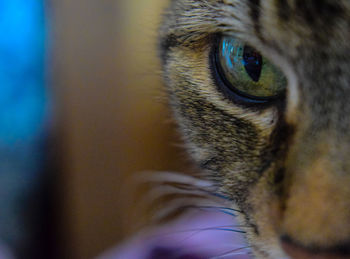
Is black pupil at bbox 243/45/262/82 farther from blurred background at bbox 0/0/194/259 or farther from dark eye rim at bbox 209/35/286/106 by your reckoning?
blurred background at bbox 0/0/194/259

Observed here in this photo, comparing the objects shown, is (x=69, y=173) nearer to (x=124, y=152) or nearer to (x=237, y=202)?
(x=124, y=152)

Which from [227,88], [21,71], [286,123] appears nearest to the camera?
[286,123]

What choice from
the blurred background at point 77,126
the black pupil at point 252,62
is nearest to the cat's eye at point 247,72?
the black pupil at point 252,62

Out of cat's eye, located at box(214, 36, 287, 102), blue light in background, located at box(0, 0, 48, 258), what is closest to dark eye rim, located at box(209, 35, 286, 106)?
cat's eye, located at box(214, 36, 287, 102)

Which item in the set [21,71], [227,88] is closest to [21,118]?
[21,71]

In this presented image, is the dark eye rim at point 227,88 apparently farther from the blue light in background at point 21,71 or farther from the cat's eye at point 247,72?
the blue light in background at point 21,71

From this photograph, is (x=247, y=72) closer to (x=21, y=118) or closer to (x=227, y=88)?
(x=227, y=88)
